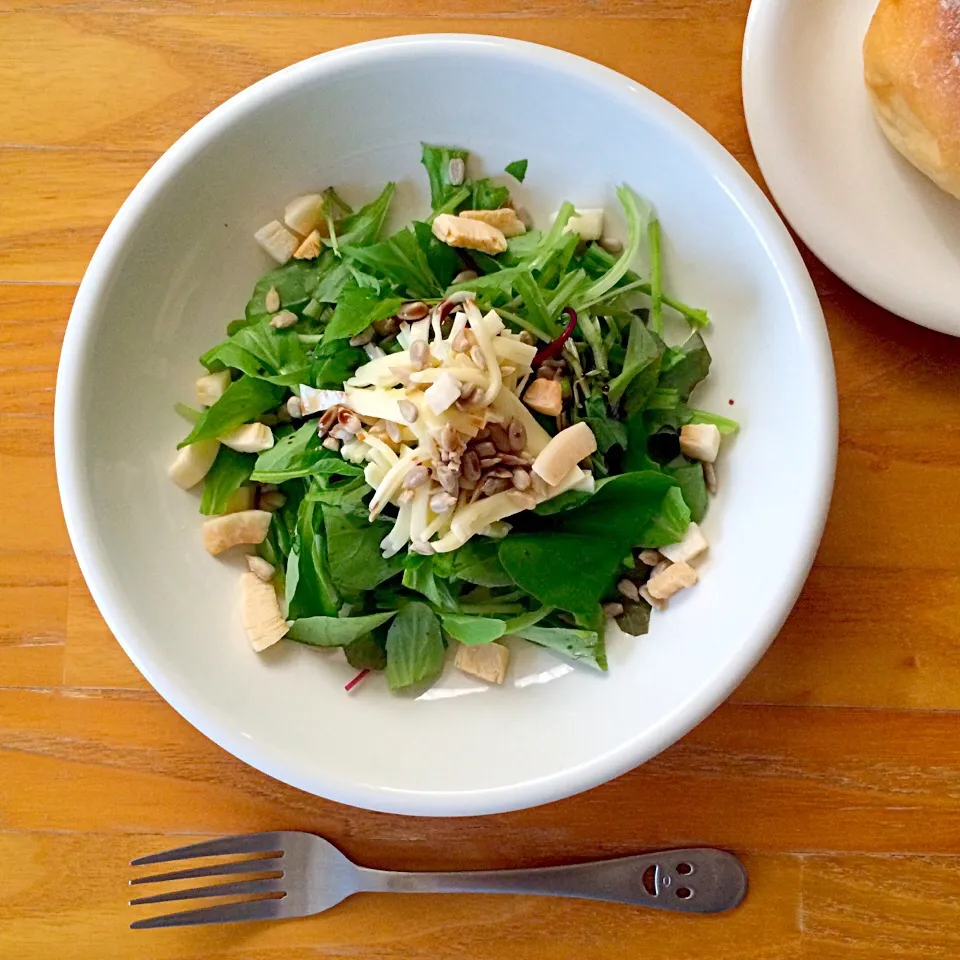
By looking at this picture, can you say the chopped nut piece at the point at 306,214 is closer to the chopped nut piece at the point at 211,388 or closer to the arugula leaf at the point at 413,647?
the chopped nut piece at the point at 211,388

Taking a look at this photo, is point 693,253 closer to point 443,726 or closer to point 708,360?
point 708,360

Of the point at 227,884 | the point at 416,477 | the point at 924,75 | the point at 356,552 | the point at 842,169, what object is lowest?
the point at 227,884

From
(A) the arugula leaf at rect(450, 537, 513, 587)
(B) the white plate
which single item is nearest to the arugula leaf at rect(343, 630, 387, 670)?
(A) the arugula leaf at rect(450, 537, 513, 587)

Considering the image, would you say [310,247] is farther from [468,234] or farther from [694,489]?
[694,489]

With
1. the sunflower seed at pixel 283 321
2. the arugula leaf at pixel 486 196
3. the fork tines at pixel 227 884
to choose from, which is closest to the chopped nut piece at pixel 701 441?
the arugula leaf at pixel 486 196

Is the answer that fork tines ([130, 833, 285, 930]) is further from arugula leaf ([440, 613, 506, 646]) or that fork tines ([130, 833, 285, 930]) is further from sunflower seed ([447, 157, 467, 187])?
sunflower seed ([447, 157, 467, 187])

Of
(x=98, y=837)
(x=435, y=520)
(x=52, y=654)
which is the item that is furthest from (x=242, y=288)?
(x=98, y=837)

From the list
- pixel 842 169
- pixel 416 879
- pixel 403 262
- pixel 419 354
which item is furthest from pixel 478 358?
pixel 416 879
